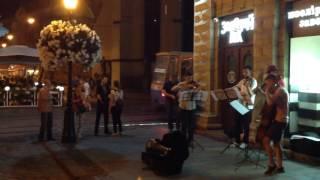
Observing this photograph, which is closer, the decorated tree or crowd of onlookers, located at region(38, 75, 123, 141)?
the decorated tree

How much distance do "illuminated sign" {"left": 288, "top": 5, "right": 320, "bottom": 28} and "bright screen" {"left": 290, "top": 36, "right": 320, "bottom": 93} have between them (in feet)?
1.11

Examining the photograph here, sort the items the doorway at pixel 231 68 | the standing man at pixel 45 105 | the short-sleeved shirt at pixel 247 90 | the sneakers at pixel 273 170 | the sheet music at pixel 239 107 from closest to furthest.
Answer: the sneakers at pixel 273 170 → the sheet music at pixel 239 107 → the short-sleeved shirt at pixel 247 90 → the doorway at pixel 231 68 → the standing man at pixel 45 105

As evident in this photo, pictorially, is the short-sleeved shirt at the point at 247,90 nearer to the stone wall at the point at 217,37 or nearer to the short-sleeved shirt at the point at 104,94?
the stone wall at the point at 217,37

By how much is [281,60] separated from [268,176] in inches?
142

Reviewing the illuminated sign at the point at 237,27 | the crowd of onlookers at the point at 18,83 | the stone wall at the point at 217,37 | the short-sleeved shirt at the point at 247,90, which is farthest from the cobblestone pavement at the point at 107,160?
the crowd of onlookers at the point at 18,83

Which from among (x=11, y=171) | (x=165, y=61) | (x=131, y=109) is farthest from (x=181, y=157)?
(x=131, y=109)

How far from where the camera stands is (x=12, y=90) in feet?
93.4

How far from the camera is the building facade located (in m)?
12.6

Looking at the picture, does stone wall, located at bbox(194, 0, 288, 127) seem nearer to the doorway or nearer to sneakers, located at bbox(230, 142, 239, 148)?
the doorway

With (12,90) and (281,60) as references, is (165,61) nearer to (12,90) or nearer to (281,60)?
(12,90)

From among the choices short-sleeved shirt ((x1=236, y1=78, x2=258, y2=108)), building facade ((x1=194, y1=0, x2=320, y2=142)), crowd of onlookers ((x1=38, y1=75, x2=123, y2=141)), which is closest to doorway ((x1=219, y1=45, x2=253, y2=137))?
building facade ((x1=194, y1=0, x2=320, y2=142))

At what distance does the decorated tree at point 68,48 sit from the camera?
15.2 m

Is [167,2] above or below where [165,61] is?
above

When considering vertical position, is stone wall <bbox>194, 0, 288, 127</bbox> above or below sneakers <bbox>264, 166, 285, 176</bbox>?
above
